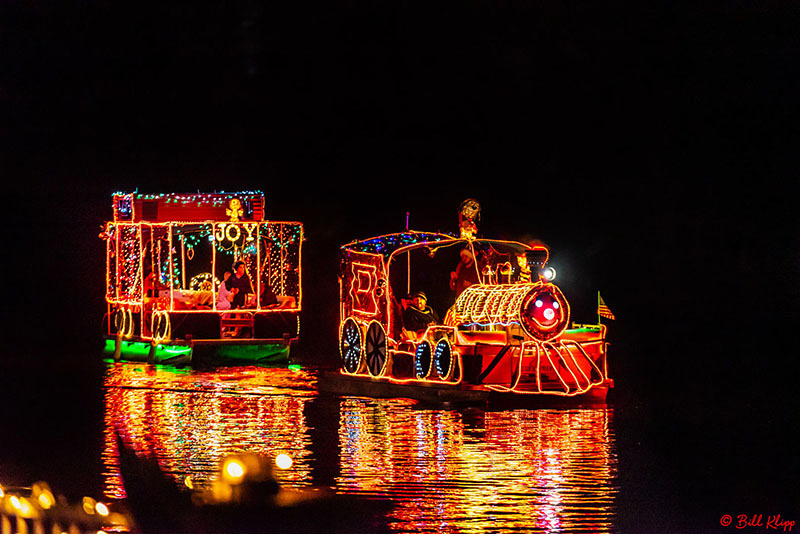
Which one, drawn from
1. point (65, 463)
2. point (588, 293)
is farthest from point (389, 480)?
point (588, 293)

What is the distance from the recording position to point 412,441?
1235cm

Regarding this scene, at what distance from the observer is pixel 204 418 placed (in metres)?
14.4

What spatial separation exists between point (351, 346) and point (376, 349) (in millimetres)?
716

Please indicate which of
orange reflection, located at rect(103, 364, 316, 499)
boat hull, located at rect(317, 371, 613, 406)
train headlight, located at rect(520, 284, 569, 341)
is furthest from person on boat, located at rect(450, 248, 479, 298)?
orange reflection, located at rect(103, 364, 316, 499)

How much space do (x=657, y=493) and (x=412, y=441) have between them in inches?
127

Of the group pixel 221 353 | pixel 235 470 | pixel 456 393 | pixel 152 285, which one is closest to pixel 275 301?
pixel 221 353

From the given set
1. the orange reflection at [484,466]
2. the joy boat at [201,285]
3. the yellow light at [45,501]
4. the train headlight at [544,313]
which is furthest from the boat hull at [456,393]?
the yellow light at [45,501]

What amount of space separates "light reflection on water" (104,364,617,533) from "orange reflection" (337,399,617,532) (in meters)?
0.01

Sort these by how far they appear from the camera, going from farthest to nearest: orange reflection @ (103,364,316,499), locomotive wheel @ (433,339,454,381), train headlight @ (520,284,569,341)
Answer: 1. locomotive wheel @ (433,339,454,381)
2. train headlight @ (520,284,569,341)
3. orange reflection @ (103,364,316,499)

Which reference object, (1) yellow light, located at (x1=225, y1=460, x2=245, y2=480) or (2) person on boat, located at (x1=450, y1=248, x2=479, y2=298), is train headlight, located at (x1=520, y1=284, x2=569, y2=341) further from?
(1) yellow light, located at (x1=225, y1=460, x2=245, y2=480)

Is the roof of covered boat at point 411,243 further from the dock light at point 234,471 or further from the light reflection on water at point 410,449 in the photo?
the dock light at point 234,471

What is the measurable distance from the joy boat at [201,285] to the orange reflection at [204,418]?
6.05 ft

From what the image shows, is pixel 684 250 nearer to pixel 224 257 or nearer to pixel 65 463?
pixel 224 257

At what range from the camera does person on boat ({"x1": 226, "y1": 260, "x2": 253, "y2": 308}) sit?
23.8 m
